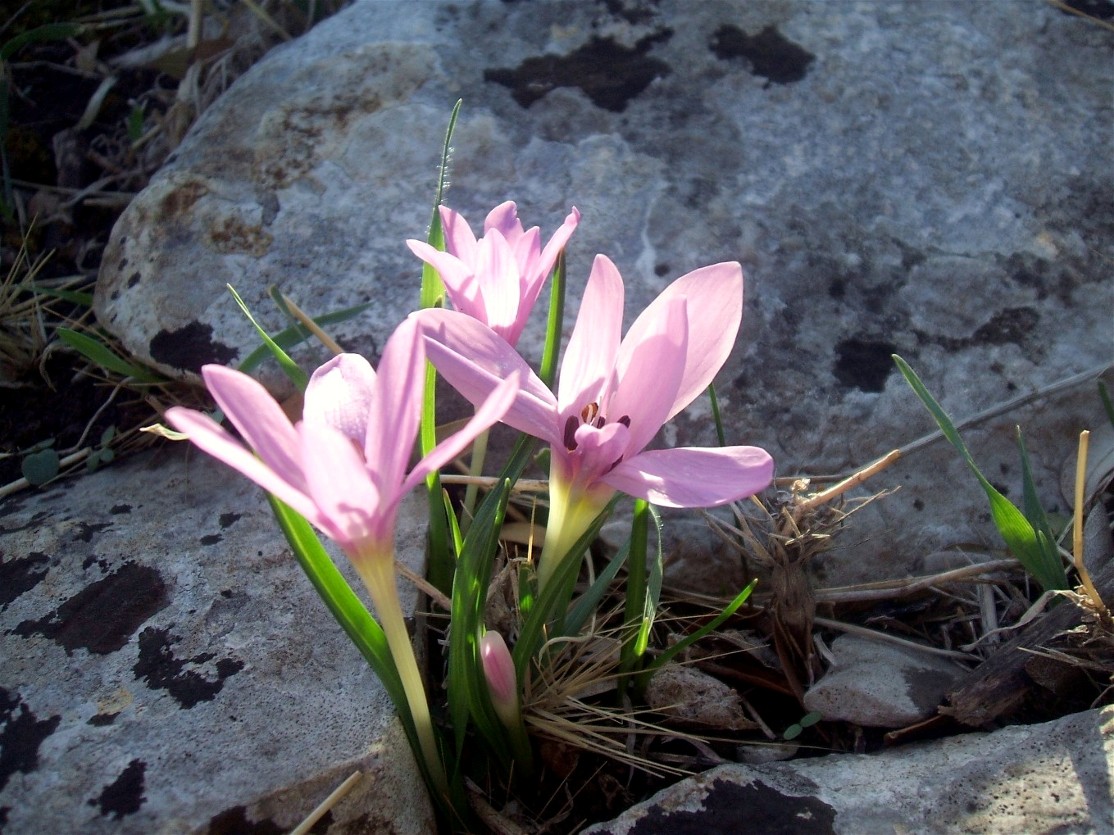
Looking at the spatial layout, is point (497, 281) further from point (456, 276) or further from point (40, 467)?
point (40, 467)

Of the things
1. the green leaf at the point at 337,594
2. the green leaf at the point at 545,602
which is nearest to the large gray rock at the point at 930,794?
the green leaf at the point at 545,602

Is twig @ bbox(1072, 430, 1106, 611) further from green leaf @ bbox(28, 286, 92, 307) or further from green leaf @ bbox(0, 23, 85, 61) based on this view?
green leaf @ bbox(0, 23, 85, 61)

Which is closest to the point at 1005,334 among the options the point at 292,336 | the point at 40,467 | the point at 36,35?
the point at 292,336

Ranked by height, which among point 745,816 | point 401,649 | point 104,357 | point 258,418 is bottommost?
point 745,816

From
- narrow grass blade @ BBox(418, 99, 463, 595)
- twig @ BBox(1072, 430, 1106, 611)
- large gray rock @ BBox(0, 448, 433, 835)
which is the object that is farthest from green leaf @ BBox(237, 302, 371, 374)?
twig @ BBox(1072, 430, 1106, 611)

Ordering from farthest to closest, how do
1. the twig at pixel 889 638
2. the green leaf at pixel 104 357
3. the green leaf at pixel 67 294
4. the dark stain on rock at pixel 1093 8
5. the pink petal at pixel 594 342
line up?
1. the dark stain on rock at pixel 1093 8
2. the green leaf at pixel 67 294
3. the green leaf at pixel 104 357
4. the twig at pixel 889 638
5. the pink petal at pixel 594 342

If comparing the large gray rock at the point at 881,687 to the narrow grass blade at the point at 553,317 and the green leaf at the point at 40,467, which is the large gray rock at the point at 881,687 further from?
the green leaf at the point at 40,467
